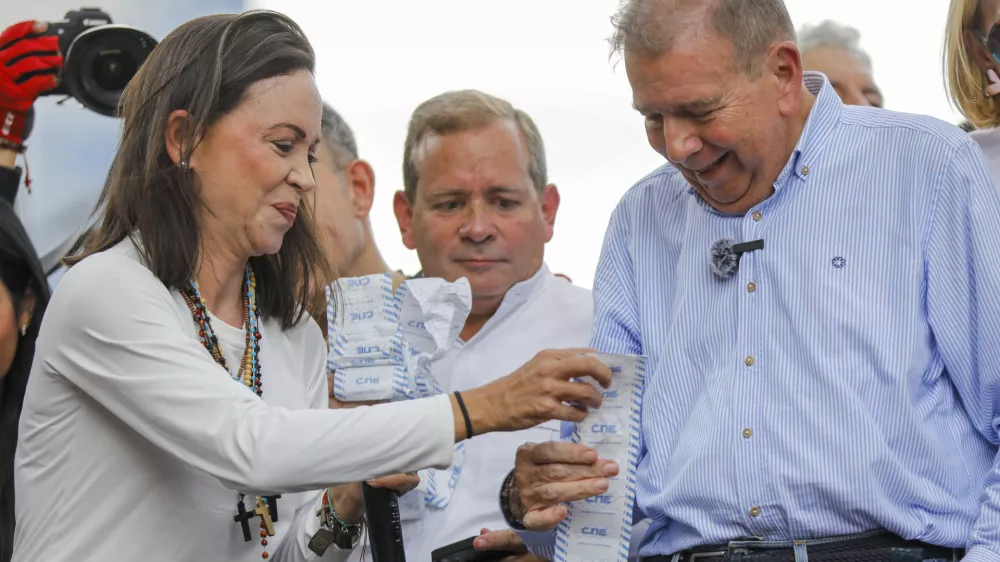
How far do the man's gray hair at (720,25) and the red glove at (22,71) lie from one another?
2.35m

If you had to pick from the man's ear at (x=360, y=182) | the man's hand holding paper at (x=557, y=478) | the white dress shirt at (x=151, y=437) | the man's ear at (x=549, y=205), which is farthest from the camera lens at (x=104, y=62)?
the man's hand holding paper at (x=557, y=478)

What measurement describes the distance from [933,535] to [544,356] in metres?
0.69

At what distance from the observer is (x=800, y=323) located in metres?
1.96

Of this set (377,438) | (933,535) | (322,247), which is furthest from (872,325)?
(322,247)

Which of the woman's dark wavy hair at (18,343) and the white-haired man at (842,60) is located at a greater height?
the white-haired man at (842,60)

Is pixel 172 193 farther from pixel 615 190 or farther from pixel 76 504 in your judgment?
pixel 615 190

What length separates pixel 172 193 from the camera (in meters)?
2.11

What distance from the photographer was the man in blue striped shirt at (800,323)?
1878 mm

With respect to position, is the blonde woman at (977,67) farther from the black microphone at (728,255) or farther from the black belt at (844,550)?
the black belt at (844,550)

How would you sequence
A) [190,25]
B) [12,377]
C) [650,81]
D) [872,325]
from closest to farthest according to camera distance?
[872,325], [650,81], [190,25], [12,377]

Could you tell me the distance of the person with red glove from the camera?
367 centimetres

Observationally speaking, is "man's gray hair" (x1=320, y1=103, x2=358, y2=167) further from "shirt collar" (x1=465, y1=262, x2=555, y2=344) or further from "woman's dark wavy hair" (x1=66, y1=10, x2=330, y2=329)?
"woman's dark wavy hair" (x1=66, y1=10, x2=330, y2=329)

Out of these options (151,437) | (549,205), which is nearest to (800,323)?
(151,437)

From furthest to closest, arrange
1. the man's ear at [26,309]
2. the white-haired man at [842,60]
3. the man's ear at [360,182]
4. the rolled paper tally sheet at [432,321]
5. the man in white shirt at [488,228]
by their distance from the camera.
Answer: the man's ear at [360,182]
the white-haired man at [842,60]
the man's ear at [26,309]
the man in white shirt at [488,228]
the rolled paper tally sheet at [432,321]
